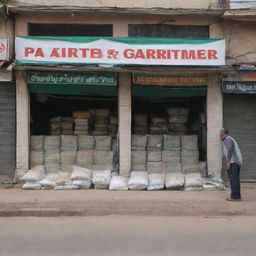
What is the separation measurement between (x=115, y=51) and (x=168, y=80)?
1.66 m

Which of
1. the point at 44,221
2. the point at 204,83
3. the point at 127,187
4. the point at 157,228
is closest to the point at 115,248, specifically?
the point at 157,228

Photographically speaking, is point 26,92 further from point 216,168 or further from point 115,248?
point 115,248

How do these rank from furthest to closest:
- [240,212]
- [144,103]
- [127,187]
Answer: [144,103] < [127,187] < [240,212]

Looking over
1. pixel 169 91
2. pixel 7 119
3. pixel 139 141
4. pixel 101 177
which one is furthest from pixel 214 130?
pixel 7 119

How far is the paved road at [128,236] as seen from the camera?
22.0 feet

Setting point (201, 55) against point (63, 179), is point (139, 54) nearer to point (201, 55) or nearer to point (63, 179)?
Answer: point (201, 55)

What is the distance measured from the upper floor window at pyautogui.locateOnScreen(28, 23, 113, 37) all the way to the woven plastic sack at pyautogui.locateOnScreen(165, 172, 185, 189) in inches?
167

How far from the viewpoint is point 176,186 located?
12344 millimetres

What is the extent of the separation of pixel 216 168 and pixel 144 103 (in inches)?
111

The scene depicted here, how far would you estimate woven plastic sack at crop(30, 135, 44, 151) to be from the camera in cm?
1328

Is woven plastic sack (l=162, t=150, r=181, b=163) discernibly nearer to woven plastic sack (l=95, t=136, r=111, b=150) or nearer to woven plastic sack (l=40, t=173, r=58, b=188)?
woven plastic sack (l=95, t=136, r=111, b=150)

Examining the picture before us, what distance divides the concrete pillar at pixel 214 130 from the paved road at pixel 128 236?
388 cm

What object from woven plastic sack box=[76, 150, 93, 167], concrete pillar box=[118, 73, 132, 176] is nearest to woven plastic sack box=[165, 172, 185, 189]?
concrete pillar box=[118, 73, 132, 176]

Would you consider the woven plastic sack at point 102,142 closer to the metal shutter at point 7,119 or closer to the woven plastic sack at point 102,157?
the woven plastic sack at point 102,157
